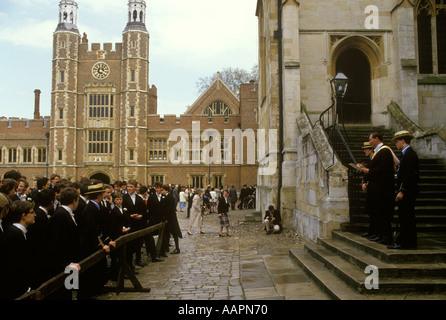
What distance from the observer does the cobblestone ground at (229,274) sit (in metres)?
5.61

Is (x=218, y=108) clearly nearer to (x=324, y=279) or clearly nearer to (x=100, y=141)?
(x=100, y=141)

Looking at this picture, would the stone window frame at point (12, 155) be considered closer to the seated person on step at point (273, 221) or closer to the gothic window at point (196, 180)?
the gothic window at point (196, 180)

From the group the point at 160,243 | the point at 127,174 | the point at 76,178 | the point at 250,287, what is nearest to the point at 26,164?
the point at 76,178

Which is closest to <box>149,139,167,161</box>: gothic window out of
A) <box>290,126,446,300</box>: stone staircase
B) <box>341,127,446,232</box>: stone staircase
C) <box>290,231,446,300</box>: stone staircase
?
<box>341,127,446,232</box>: stone staircase

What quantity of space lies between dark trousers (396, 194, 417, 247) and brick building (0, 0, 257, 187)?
33.1m

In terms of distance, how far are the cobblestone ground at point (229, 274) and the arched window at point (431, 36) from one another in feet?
24.8

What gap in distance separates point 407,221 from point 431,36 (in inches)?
404

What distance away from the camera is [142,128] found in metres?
39.6

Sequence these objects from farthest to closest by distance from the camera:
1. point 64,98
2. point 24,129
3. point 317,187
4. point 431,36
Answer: point 24,129
point 64,98
point 431,36
point 317,187

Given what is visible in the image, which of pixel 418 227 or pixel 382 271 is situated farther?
pixel 418 227

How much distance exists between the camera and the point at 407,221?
17.3ft

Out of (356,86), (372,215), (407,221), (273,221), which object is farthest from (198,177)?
(407,221)

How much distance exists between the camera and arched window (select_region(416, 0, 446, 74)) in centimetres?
1295
